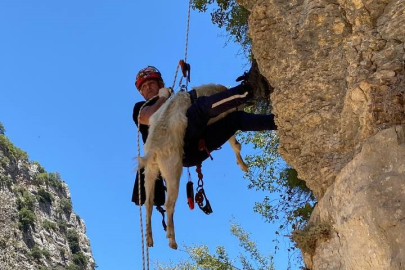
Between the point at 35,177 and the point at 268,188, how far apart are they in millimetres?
64477

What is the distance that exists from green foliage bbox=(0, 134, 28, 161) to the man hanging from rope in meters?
63.8

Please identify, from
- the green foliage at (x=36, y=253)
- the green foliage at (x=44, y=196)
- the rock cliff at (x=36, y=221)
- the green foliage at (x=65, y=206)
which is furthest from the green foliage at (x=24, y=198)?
the green foliage at (x=65, y=206)

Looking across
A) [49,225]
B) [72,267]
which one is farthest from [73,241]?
[72,267]

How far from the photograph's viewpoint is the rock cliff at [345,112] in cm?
325

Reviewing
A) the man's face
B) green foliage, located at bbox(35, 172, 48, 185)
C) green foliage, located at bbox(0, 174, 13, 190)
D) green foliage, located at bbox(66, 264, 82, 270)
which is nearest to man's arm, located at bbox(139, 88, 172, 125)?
the man's face

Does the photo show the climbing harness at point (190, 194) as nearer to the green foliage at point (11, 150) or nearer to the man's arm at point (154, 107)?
the man's arm at point (154, 107)

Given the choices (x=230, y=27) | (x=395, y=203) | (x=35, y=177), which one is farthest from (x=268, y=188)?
(x=35, y=177)

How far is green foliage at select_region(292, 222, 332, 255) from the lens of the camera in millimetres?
3773

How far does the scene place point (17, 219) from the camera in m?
54.8

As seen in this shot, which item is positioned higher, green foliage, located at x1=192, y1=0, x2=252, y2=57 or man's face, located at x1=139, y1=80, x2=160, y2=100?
green foliage, located at x1=192, y1=0, x2=252, y2=57

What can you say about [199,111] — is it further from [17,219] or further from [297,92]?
[17,219]

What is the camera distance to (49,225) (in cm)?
6575

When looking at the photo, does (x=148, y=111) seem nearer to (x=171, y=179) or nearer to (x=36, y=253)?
(x=171, y=179)

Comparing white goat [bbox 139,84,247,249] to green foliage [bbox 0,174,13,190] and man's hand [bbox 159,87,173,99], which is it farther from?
green foliage [bbox 0,174,13,190]
